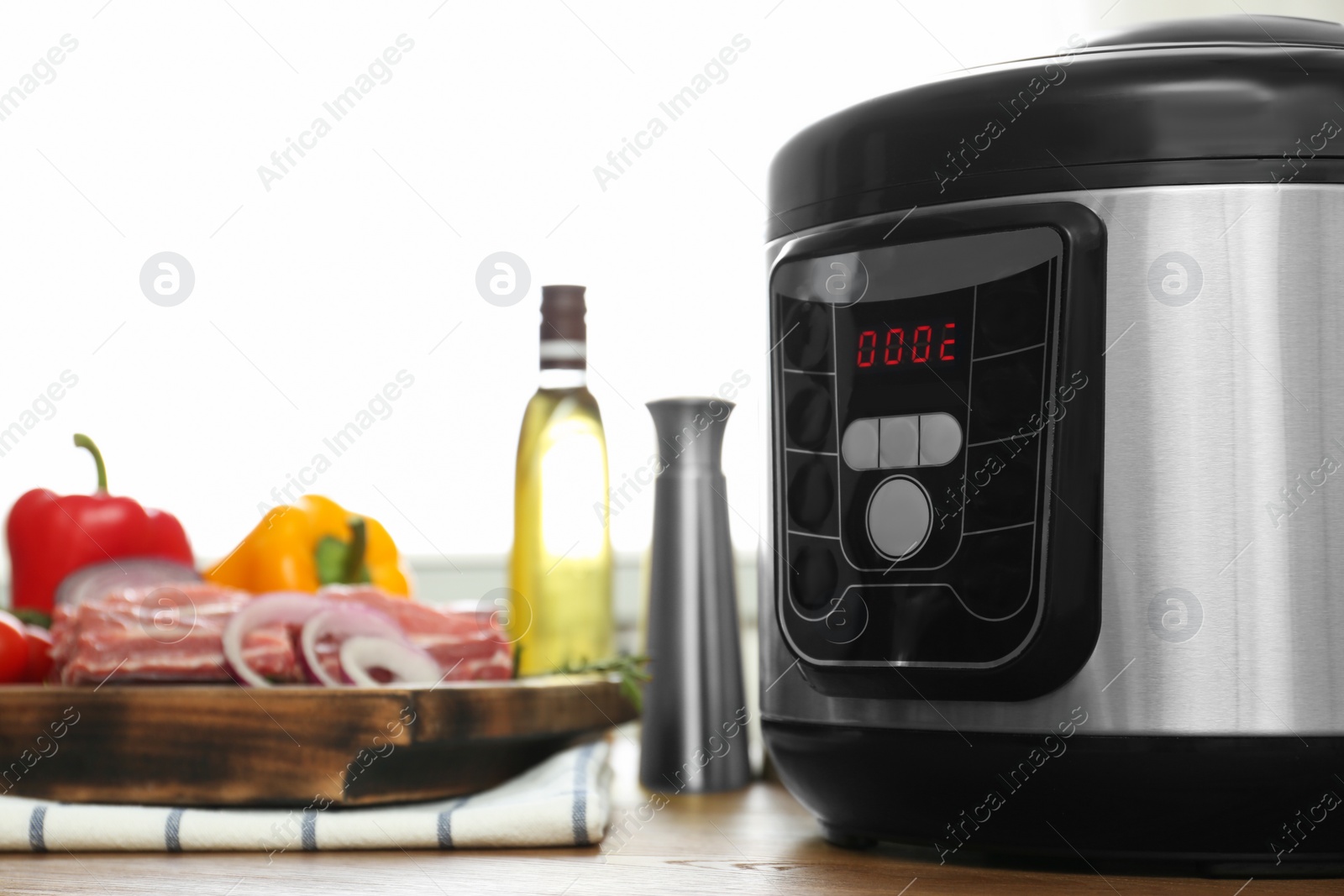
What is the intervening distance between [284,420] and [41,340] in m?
0.32

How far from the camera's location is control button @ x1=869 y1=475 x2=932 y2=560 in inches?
20.1

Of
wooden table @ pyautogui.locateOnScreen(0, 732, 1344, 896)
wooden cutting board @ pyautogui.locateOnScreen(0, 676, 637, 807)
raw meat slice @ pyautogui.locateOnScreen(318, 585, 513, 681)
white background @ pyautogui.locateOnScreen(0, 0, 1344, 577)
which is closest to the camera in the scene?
wooden table @ pyautogui.locateOnScreen(0, 732, 1344, 896)

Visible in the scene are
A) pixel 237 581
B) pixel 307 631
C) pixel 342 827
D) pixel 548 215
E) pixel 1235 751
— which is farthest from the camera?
pixel 548 215

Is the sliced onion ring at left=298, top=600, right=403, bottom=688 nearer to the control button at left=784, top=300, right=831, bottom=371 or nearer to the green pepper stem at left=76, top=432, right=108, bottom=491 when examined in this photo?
the control button at left=784, top=300, right=831, bottom=371

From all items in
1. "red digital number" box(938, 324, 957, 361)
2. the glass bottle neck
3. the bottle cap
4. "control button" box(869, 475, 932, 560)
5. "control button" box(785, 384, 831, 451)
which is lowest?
"control button" box(869, 475, 932, 560)

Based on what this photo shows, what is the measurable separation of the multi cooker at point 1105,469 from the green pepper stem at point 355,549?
593 millimetres

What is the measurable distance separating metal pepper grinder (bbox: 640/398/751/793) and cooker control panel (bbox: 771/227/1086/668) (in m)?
0.28

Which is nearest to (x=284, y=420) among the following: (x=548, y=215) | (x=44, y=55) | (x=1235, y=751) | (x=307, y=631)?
(x=548, y=215)

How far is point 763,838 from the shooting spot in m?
0.60

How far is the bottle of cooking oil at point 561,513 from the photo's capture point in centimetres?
93

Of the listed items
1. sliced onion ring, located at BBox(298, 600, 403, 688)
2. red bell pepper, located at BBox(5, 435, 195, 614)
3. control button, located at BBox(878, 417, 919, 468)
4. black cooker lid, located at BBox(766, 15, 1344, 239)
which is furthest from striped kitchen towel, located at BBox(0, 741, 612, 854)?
red bell pepper, located at BBox(5, 435, 195, 614)

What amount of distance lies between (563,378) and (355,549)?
0.82ft

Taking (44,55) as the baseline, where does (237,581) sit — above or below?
below

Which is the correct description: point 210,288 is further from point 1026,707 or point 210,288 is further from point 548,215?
A: point 1026,707
